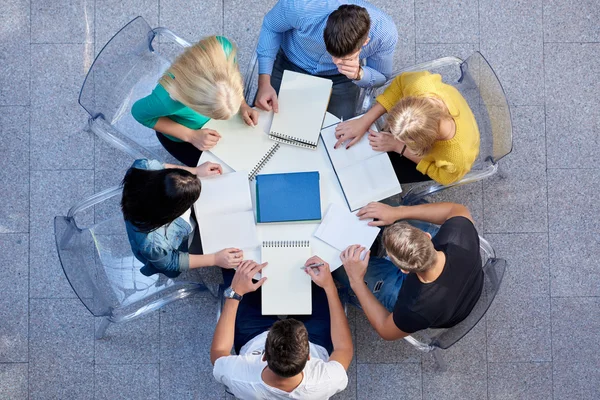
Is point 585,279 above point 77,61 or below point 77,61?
below

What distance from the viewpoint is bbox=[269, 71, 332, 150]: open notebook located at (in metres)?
2.14

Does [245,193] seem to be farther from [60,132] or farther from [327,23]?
[60,132]

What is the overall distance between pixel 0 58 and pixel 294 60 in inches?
59.1

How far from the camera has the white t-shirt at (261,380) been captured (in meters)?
1.92

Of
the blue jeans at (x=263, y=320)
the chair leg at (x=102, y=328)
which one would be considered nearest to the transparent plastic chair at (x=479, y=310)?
the blue jeans at (x=263, y=320)

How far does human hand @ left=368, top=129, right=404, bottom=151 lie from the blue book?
0.26m

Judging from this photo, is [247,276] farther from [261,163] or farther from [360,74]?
[360,74]

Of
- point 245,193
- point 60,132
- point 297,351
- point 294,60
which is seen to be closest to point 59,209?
point 60,132

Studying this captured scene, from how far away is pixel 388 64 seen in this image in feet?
7.39

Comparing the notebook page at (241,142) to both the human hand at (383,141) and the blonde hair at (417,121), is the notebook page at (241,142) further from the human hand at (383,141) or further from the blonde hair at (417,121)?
the blonde hair at (417,121)

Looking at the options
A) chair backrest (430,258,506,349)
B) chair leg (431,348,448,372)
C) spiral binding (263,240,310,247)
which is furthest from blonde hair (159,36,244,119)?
chair leg (431,348,448,372)

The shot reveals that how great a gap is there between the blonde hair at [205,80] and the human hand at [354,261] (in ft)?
2.22

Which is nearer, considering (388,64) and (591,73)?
(388,64)

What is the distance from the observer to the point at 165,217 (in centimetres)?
186
